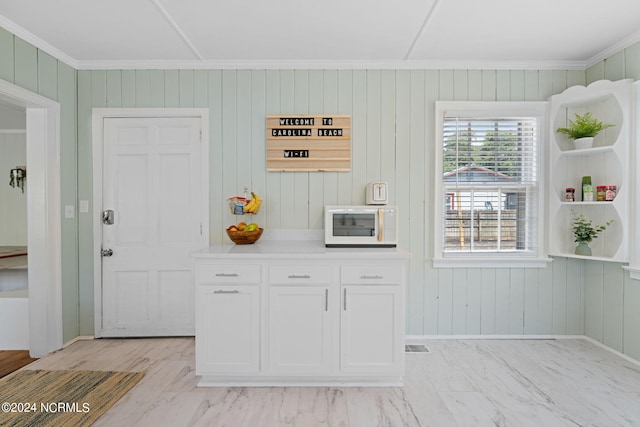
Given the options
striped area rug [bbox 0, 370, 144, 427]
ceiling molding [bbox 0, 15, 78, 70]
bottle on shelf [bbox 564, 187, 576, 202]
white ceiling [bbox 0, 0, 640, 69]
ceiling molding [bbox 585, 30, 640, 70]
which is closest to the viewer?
striped area rug [bbox 0, 370, 144, 427]

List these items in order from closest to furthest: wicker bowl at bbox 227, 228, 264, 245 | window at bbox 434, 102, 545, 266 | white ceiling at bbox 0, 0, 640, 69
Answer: white ceiling at bbox 0, 0, 640, 69, wicker bowl at bbox 227, 228, 264, 245, window at bbox 434, 102, 545, 266

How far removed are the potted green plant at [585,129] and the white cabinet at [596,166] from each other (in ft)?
0.25

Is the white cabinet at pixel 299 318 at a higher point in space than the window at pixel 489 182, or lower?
lower

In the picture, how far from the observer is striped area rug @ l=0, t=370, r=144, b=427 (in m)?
2.02

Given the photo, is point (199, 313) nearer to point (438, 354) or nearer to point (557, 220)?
point (438, 354)

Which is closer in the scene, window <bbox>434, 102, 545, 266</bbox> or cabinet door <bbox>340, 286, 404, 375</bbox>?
cabinet door <bbox>340, 286, 404, 375</bbox>

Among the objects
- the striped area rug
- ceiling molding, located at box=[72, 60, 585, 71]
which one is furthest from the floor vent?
ceiling molding, located at box=[72, 60, 585, 71]

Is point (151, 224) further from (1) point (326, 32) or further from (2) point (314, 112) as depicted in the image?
(1) point (326, 32)

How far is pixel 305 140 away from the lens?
3.17 m

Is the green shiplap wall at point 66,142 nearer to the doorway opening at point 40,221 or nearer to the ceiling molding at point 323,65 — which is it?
the doorway opening at point 40,221

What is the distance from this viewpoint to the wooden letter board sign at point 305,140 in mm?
3170

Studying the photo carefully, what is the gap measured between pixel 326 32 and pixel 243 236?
167cm

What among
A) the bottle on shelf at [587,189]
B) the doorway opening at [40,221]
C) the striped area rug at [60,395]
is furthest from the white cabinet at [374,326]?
the doorway opening at [40,221]

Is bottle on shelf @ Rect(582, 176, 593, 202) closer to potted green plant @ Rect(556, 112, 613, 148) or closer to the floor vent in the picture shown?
potted green plant @ Rect(556, 112, 613, 148)
